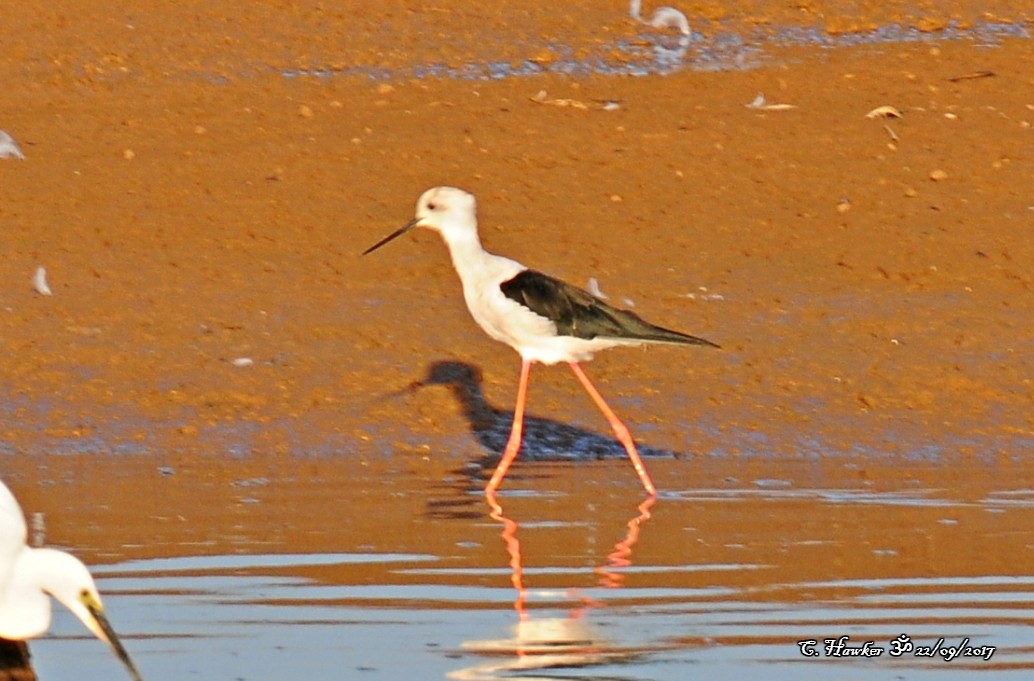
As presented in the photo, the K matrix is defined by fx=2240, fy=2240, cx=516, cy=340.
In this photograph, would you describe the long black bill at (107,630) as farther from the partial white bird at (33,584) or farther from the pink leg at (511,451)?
the pink leg at (511,451)

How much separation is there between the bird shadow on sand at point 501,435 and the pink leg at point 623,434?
0.42 feet

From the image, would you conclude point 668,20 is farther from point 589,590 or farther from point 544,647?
point 544,647

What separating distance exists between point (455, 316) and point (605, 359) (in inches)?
33.8

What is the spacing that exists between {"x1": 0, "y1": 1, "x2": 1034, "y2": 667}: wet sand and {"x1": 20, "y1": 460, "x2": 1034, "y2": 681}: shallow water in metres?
0.05

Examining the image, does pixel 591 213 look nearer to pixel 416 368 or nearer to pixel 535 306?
pixel 416 368

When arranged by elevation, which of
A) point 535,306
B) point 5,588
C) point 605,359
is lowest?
point 605,359

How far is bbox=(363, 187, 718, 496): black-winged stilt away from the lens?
8.53 metres

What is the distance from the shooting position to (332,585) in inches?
244

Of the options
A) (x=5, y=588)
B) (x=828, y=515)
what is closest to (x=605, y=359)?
(x=828, y=515)

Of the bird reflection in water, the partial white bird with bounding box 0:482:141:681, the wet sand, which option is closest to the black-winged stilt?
the wet sand

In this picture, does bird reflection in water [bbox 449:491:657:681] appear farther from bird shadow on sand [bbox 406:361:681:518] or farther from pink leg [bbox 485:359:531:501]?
bird shadow on sand [bbox 406:361:681:518]

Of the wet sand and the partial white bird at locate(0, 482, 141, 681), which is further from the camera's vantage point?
the wet sand

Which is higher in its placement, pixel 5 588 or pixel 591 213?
pixel 5 588

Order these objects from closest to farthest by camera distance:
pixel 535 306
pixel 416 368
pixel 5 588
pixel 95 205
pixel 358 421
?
pixel 5 588, pixel 535 306, pixel 358 421, pixel 416 368, pixel 95 205
